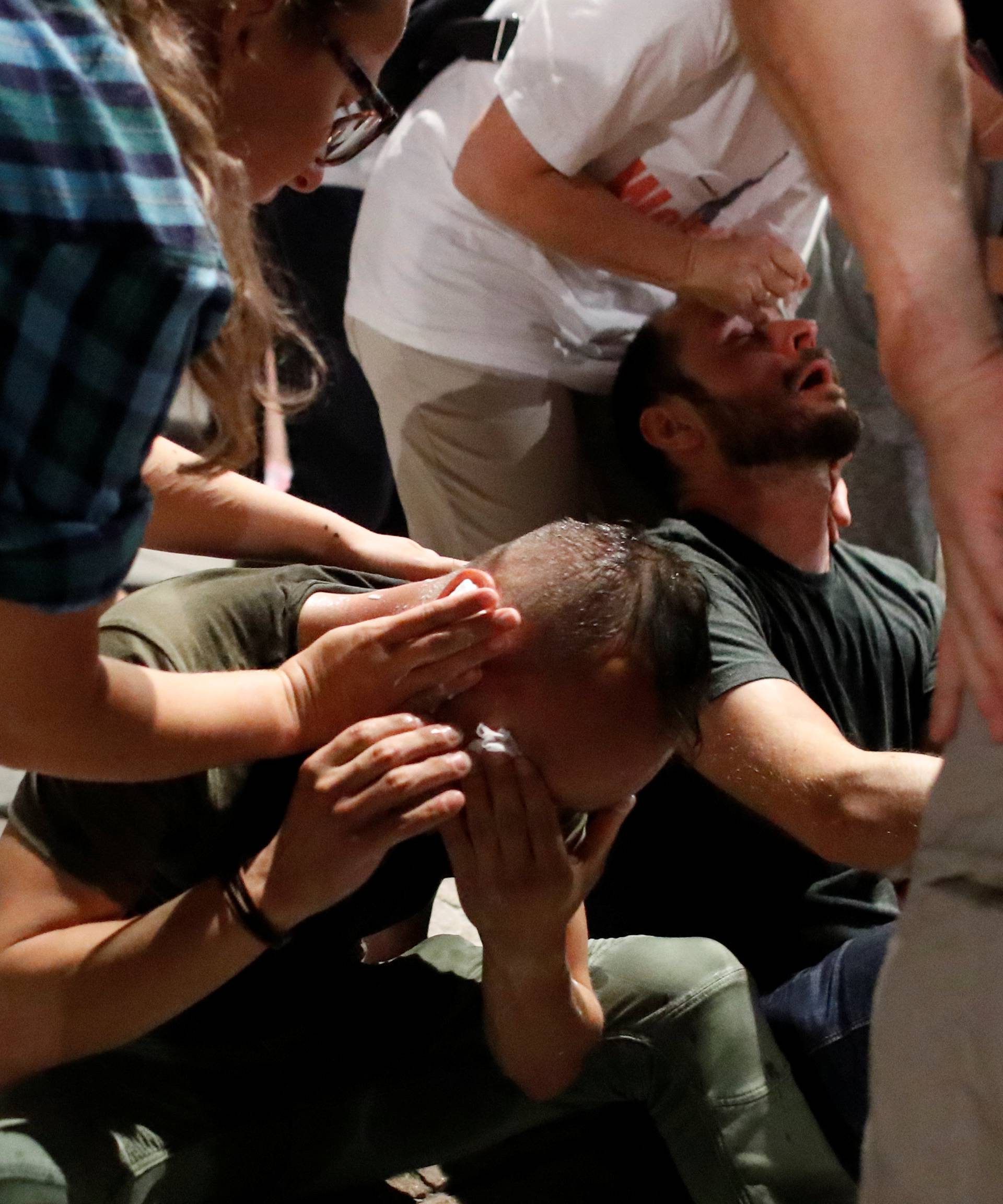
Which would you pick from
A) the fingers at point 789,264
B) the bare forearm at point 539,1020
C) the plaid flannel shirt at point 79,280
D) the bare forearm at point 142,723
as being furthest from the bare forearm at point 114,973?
the fingers at point 789,264

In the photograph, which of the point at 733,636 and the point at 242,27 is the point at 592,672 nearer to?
the point at 733,636

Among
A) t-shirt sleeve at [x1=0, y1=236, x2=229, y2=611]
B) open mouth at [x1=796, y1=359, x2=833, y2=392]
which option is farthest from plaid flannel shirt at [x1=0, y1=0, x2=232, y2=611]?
open mouth at [x1=796, y1=359, x2=833, y2=392]

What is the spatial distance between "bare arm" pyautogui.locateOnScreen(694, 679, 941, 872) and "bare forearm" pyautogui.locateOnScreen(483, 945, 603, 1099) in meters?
0.23

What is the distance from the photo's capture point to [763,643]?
48.1 inches

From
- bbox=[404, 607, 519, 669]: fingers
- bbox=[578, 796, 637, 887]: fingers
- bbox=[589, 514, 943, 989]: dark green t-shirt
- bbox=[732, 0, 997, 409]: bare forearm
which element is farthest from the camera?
bbox=[589, 514, 943, 989]: dark green t-shirt

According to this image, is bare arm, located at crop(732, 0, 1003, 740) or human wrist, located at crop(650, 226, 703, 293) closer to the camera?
bare arm, located at crop(732, 0, 1003, 740)

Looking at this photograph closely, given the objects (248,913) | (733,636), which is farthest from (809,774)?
(248,913)

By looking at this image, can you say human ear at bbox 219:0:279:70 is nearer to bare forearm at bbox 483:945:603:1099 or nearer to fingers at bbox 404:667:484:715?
fingers at bbox 404:667:484:715

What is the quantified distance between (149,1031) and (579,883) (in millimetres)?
331

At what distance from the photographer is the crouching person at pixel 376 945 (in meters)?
0.83

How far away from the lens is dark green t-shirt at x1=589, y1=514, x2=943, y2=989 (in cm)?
121

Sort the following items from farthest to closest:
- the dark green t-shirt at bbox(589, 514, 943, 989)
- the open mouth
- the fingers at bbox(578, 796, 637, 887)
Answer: the open mouth → the dark green t-shirt at bbox(589, 514, 943, 989) → the fingers at bbox(578, 796, 637, 887)

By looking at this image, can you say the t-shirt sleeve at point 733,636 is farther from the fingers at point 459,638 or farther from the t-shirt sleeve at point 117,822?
the t-shirt sleeve at point 117,822

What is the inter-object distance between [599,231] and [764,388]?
277 millimetres
